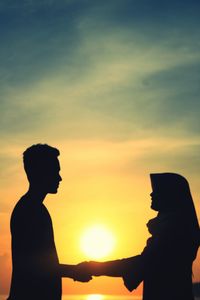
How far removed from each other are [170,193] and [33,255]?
2912 millimetres

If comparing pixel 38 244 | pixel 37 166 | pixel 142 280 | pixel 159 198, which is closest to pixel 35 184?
pixel 37 166

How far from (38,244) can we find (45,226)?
0.32m

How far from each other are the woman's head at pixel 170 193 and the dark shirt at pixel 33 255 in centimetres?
230

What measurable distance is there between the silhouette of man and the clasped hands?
5.61 ft

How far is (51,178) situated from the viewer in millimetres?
7930

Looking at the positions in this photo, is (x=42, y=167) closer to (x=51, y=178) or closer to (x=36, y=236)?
(x=51, y=178)

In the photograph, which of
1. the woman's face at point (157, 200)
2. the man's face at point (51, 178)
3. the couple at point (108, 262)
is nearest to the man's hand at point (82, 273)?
the couple at point (108, 262)

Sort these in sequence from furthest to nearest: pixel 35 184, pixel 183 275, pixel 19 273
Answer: pixel 183 275, pixel 35 184, pixel 19 273

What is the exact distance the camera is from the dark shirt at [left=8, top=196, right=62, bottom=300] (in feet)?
24.0

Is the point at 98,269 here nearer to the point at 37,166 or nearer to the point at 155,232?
the point at 155,232

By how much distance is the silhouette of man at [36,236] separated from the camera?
7.33 metres

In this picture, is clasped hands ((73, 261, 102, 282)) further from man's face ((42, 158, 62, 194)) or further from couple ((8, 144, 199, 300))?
man's face ((42, 158, 62, 194))

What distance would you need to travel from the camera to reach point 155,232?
30.5ft

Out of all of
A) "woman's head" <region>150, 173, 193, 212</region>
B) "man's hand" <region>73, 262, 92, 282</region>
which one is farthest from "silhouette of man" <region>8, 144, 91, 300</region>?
"woman's head" <region>150, 173, 193, 212</region>
